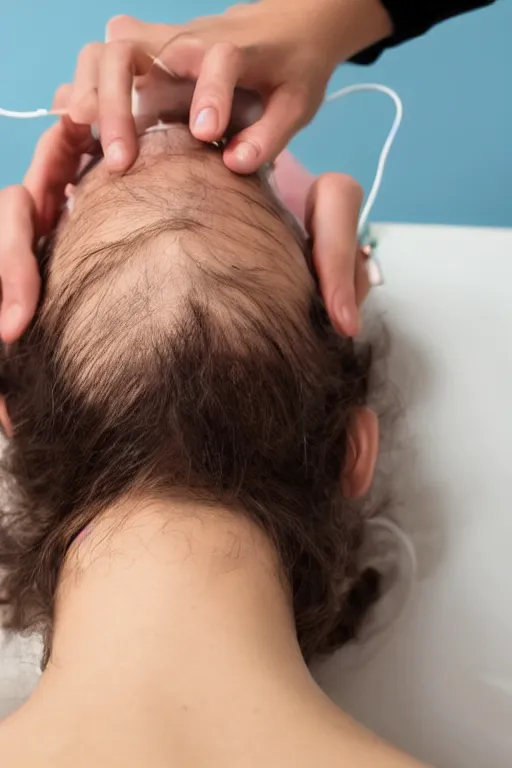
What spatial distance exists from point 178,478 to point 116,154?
0.92 ft

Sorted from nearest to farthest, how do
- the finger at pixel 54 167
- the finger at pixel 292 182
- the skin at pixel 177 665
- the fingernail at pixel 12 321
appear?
the skin at pixel 177 665, the fingernail at pixel 12 321, the finger at pixel 54 167, the finger at pixel 292 182

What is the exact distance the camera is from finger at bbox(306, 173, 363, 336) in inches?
25.5

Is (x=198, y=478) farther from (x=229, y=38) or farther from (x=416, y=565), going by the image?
(x=229, y=38)

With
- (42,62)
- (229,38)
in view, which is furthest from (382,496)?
(42,62)

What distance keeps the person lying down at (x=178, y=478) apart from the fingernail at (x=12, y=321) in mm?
18

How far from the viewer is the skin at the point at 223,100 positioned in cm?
63

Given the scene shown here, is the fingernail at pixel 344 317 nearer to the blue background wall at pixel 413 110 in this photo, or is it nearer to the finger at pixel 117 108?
the finger at pixel 117 108

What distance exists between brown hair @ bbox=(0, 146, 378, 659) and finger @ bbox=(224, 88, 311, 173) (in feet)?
0.26

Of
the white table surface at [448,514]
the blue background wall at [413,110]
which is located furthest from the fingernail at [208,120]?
the blue background wall at [413,110]

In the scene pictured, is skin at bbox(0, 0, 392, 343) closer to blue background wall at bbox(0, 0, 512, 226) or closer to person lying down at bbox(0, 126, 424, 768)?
person lying down at bbox(0, 126, 424, 768)

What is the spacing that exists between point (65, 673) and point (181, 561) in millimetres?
117

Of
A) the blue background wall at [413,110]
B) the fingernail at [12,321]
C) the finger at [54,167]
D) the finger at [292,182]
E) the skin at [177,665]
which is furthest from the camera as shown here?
the blue background wall at [413,110]

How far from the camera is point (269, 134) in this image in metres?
0.67

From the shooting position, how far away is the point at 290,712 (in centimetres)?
51
